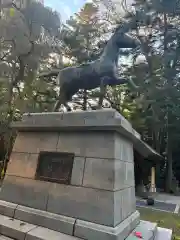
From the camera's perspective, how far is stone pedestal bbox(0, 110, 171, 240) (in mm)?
2758

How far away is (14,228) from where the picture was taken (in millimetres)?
2822

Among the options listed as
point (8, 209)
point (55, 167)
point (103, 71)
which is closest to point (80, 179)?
point (55, 167)

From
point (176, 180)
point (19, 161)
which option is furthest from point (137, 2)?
point (19, 161)

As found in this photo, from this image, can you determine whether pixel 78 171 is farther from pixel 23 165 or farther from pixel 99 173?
pixel 23 165

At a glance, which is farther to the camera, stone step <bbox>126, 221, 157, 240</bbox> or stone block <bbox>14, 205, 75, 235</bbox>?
stone step <bbox>126, 221, 157, 240</bbox>

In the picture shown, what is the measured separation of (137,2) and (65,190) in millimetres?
12672

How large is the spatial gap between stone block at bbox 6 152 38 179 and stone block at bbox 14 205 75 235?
485 mm

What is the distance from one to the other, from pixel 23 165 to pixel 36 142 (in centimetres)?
41

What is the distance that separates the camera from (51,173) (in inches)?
127

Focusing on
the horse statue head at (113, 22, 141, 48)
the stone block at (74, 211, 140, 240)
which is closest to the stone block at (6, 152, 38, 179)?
the stone block at (74, 211, 140, 240)

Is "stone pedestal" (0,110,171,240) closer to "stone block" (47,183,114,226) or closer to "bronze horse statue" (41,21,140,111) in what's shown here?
"stone block" (47,183,114,226)

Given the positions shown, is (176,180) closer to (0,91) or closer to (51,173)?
(0,91)

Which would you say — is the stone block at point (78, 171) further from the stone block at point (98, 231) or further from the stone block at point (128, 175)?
the stone block at point (128, 175)

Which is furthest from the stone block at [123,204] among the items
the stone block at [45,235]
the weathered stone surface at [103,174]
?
the stone block at [45,235]
